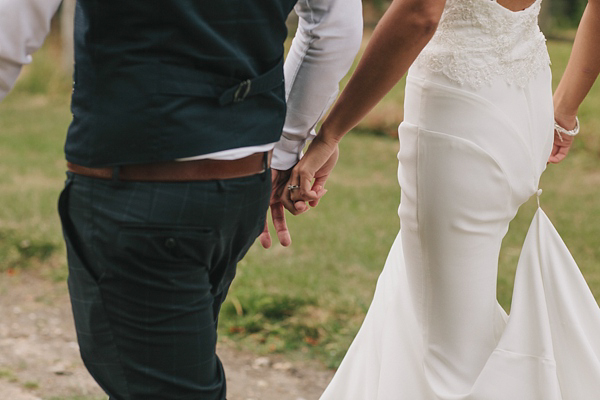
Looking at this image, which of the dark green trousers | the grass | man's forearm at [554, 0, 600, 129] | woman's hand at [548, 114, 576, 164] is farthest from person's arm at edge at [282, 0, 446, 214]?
the grass

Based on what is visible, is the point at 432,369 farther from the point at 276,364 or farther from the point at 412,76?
the point at 276,364

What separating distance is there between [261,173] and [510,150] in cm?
83

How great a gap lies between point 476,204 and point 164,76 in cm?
107

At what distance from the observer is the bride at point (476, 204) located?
2256 millimetres

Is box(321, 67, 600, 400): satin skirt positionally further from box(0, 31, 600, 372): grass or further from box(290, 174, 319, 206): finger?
box(0, 31, 600, 372): grass

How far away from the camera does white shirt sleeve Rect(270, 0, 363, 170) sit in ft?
6.27

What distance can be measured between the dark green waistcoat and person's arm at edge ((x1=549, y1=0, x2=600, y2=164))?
1.28m

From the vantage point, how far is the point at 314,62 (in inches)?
79.0

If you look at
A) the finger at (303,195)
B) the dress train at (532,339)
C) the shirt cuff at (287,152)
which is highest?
the shirt cuff at (287,152)

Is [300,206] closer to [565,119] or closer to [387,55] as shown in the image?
[387,55]

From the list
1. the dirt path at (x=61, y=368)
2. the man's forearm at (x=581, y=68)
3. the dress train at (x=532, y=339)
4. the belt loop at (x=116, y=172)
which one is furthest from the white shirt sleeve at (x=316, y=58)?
the dirt path at (x=61, y=368)

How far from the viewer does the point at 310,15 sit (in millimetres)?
1911

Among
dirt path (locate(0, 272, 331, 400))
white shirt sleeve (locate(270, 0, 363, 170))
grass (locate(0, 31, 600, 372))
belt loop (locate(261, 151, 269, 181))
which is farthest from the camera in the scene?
grass (locate(0, 31, 600, 372))

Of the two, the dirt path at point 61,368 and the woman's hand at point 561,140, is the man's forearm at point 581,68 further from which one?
the dirt path at point 61,368
